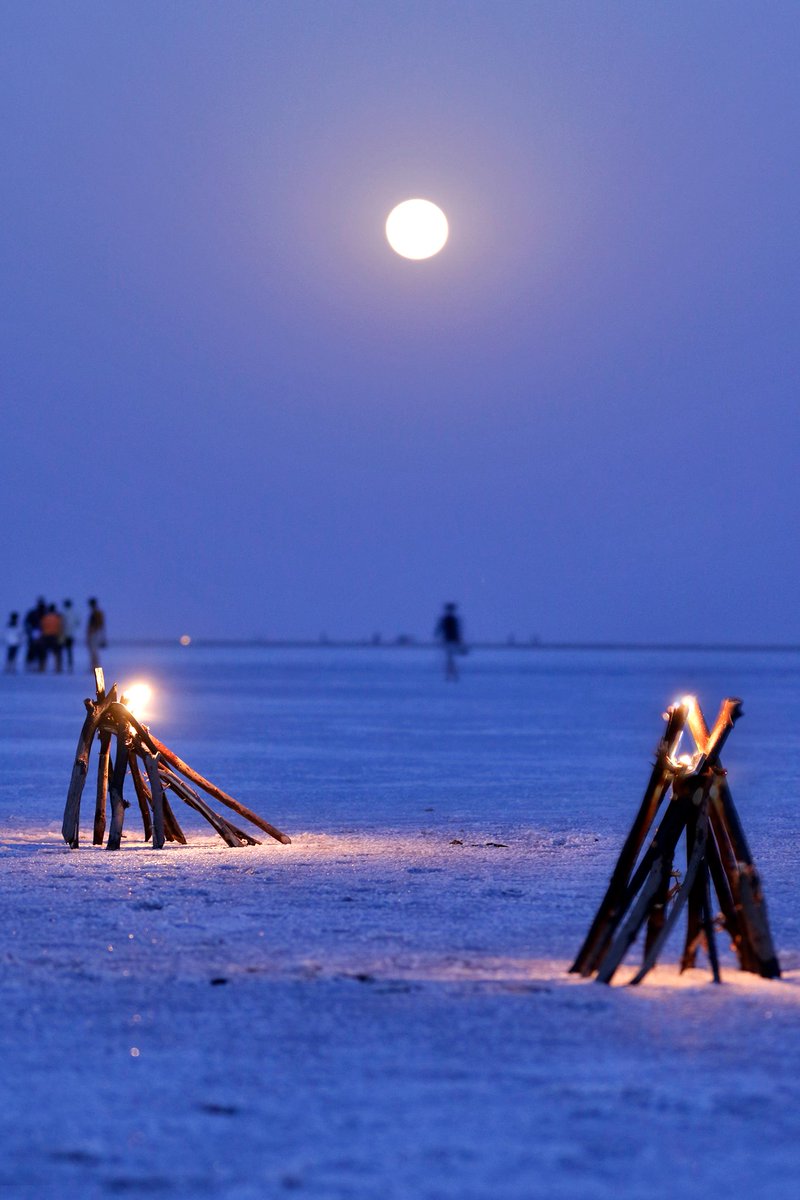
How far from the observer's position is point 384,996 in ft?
19.1

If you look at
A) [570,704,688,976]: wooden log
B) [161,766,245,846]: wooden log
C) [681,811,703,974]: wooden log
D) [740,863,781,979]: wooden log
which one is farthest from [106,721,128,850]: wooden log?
[740,863,781,979]: wooden log

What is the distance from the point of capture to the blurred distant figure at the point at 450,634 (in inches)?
1689

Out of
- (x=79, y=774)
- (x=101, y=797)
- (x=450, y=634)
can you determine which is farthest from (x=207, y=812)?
(x=450, y=634)

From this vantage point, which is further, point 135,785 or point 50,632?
point 50,632

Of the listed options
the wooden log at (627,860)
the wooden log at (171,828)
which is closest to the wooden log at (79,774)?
the wooden log at (171,828)

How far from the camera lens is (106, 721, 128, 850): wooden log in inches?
398

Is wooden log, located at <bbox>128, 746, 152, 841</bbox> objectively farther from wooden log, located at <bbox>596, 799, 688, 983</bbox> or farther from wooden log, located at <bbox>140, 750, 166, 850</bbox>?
wooden log, located at <bbox>596, 799, 688, 983</bbox>

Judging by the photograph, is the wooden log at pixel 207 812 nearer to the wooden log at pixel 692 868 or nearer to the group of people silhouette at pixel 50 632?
the wooden log at pixel 692 868

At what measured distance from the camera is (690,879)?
627cm

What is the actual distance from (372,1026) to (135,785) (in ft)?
17.5

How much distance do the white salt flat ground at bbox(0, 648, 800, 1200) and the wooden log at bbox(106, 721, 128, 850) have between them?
172 mm

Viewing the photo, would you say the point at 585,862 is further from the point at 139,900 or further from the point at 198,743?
the point at 198,743

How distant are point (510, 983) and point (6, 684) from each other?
33780mm

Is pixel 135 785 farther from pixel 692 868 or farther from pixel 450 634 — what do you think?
pixel 450 634
